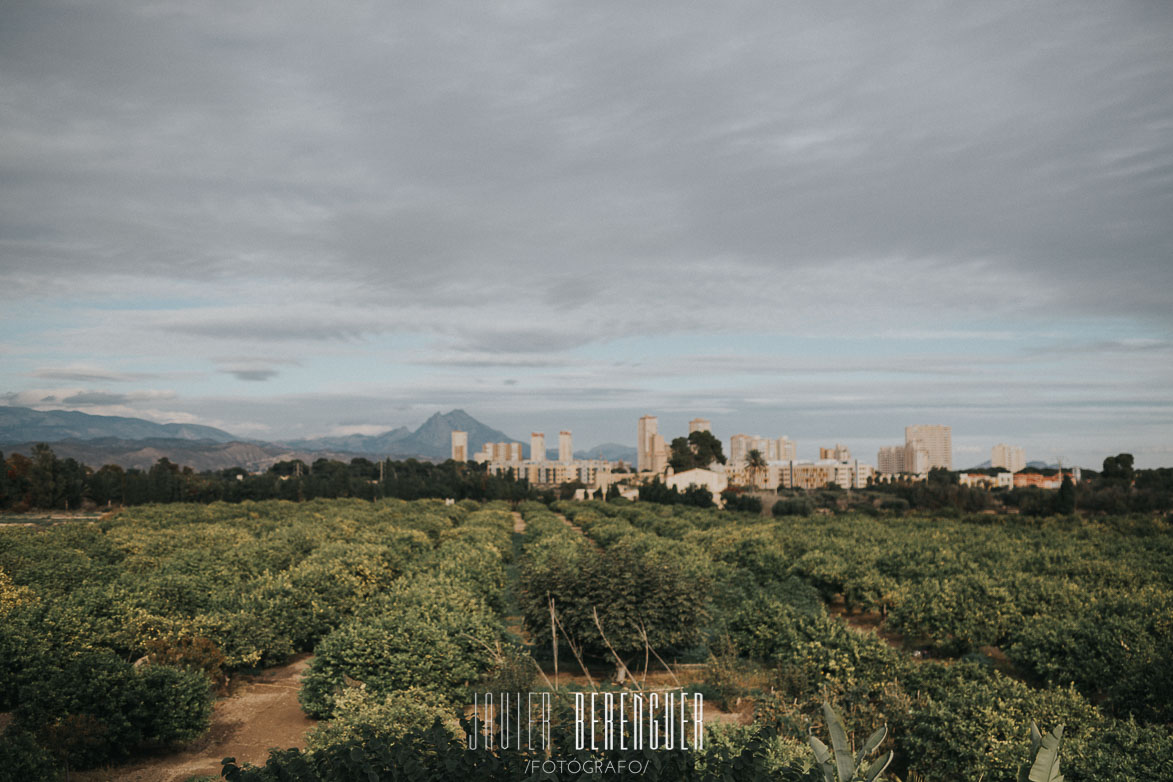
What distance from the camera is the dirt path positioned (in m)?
7.42

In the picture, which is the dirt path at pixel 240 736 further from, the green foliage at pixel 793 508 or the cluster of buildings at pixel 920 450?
the cluster of buildings at pixel 920 450

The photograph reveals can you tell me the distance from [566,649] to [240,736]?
253 inches

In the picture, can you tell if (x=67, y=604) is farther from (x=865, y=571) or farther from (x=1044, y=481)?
(x=1044, y=481)

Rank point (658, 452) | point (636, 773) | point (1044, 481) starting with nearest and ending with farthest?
point (636, 773)
point (1044, 481)
point (658, 452)

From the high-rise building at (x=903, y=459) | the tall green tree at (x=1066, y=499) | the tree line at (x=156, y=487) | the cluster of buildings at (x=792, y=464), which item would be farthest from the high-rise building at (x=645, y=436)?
the tall green tree at (x=1066, y=499)

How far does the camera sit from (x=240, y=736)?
878cm

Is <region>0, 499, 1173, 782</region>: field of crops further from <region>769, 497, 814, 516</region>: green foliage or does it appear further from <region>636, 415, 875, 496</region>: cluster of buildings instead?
<region>636, 415, 875, 496</region>: cluster of buildings

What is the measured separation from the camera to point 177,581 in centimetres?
1256

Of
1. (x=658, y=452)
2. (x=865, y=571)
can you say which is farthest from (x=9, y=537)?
(x=658, y=452)

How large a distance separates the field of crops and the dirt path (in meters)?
0.31

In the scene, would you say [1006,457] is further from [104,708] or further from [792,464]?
[104,708]

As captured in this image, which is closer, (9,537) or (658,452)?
(9,537)

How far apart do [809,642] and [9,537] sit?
2060cm

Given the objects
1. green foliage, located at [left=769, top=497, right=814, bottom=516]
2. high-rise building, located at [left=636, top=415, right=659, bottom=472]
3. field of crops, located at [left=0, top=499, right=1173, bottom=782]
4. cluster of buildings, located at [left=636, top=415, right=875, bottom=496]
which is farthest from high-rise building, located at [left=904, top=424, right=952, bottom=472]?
field of crops, located at [left=0, top=499, right=1173, bottom=782]
